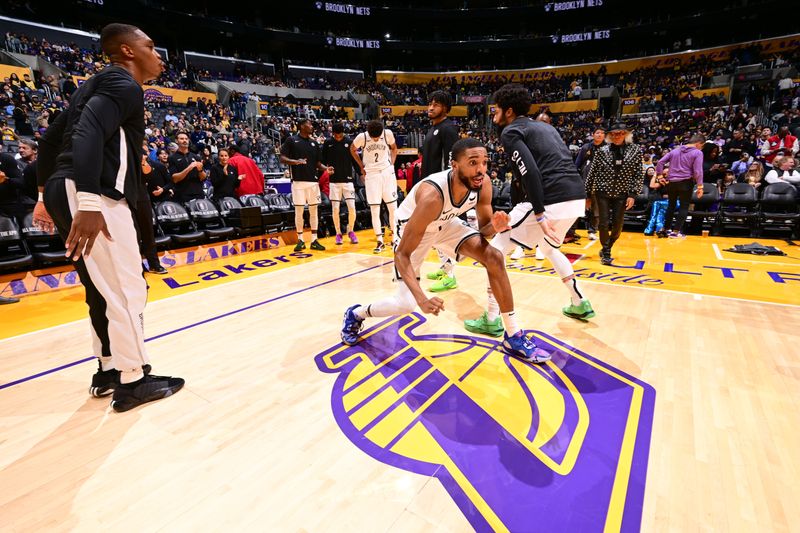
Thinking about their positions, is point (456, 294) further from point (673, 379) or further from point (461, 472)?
point (461, 472)

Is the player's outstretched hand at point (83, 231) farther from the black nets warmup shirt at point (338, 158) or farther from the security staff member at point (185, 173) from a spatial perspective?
the security staff member at point (185, 173)

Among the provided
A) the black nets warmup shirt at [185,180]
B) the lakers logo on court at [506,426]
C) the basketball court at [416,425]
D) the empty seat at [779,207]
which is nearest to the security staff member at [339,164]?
the black nets warmup shirt at [185,180]

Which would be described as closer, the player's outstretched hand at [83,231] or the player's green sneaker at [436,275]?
the player's outstretched hand at [83,231]

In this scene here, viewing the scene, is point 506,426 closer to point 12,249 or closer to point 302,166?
point 302,166

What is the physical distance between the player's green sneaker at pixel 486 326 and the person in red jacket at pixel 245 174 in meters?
6.15

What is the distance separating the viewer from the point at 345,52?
108ft

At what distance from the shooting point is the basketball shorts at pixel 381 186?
6148 millimetres

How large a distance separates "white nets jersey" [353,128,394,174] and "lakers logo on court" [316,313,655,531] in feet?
12.5

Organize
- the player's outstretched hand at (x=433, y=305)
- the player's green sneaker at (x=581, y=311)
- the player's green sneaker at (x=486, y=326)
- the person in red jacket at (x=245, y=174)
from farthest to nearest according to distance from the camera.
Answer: the person in red jacket at (x=245, y=174), the player's green sneaker at (x=581, y=311), the player's green sneaker at (x=486, y=326), the player's outstretched hand at (x=433, y=305)

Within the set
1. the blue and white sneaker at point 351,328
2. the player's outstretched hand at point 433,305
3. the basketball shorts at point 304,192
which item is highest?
the basketball shorts at point 304,192

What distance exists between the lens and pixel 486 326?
3172 millimetres

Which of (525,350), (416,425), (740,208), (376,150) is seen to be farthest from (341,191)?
(740,208)

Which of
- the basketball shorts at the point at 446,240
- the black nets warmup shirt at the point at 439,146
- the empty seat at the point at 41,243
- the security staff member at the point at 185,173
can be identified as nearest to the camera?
the basketball shorts at the point at 446,240

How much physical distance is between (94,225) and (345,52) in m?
36.0
